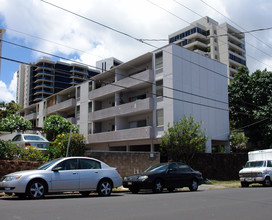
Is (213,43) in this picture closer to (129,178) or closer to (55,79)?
(55,79)

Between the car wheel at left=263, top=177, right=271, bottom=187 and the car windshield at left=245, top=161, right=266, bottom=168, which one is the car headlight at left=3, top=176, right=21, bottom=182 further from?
the car windshield at left=245, top=161, right=266, bottom=168

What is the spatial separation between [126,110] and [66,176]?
2131cm

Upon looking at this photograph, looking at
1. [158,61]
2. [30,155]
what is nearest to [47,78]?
[158,61]

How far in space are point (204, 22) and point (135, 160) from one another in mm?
57580

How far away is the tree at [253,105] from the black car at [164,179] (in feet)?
63.6

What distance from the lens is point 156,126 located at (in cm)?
2934

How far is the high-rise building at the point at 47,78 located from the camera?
8838 centimetres

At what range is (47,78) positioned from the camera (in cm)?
8944

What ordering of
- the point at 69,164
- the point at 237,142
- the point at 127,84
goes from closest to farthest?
1. the point at 69,164
2. the point at 127,84
3. the point at 237,142

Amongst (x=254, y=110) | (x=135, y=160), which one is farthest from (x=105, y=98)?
(x=135, y=160)

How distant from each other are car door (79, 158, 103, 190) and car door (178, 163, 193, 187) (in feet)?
16.4

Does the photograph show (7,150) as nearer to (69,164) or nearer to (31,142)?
(31,142)

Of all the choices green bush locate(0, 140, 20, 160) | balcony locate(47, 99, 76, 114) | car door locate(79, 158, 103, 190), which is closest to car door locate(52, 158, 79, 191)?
car door locate(79, 158, 103, 190)

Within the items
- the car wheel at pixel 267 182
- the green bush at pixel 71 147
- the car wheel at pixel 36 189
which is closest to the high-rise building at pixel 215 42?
the car wheel at pixel 267 182
